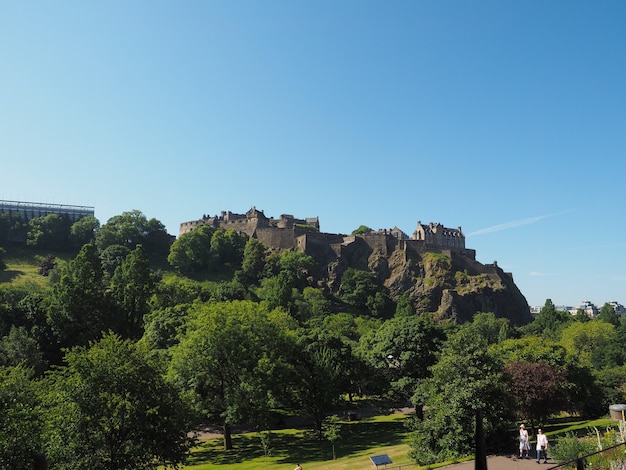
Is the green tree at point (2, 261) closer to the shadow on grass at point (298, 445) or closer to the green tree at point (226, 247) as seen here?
the green tree at point (226, 247)

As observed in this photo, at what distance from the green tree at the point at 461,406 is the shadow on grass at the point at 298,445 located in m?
8.31

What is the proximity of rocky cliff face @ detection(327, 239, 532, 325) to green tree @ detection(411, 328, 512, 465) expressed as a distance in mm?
80573

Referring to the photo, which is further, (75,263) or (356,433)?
(75,263)

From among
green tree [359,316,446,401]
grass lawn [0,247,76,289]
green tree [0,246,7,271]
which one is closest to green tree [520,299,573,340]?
green tree [359,316,446,401]

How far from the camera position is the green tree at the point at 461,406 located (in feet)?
68.7

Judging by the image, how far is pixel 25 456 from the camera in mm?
16781

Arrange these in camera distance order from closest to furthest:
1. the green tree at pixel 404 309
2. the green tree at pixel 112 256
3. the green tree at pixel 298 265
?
the green tree at pixel 404 309 < the green tree at pixel 112 256 < the green tree at pixel 298 265

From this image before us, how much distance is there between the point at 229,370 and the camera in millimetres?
32312

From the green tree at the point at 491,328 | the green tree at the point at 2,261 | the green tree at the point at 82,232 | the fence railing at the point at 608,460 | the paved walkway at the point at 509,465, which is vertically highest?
the green tree at the point at 82,232

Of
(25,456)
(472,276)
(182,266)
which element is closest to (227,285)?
(182,266)

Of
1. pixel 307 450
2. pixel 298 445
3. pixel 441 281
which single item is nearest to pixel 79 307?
pixel 298 445

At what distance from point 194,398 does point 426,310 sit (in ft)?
266

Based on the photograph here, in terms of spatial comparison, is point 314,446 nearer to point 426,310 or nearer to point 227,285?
point 227,285

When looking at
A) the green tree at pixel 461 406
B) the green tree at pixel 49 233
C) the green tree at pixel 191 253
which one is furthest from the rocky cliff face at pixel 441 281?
the green tree at pixel 461 406
